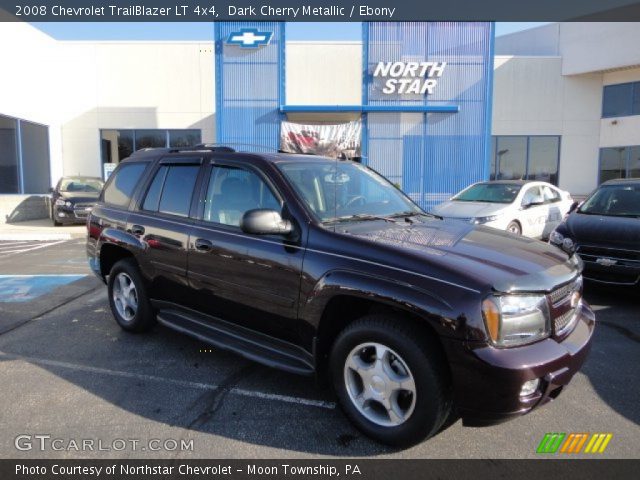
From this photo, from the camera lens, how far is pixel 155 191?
180 inches

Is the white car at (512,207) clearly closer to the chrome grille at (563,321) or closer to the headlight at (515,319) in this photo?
the chrome grille at (563,321)

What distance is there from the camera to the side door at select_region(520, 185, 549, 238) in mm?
10189

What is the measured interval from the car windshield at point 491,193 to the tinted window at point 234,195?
7.97 meters

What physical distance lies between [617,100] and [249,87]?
16897 mm

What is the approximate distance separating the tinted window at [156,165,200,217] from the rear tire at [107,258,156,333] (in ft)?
2.58

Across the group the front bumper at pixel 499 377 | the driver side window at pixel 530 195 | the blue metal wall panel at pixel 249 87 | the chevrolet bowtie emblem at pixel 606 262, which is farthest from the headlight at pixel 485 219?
the blue metal wall panel at pixel 249 87

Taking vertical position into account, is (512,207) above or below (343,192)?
below

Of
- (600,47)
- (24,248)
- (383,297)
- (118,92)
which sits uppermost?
(600,47)

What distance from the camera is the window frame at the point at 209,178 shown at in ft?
11.4

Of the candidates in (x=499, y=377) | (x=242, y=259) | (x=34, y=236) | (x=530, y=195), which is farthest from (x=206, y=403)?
(x=34, y=236)

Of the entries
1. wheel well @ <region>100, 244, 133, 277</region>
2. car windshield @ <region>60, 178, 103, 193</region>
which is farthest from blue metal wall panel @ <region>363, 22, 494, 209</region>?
wheel well @ <region>100, 244, 133, 277</region>

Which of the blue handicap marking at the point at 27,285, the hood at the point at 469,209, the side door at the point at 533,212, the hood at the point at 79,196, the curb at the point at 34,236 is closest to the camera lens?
the blue handicap marking at the point at 27,285

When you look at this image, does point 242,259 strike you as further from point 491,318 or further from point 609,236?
point 609,236

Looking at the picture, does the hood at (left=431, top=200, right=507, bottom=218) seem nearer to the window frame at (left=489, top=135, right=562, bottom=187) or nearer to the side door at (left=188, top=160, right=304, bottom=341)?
the side door at (left=188, top=160, right=304, bottom=341)
